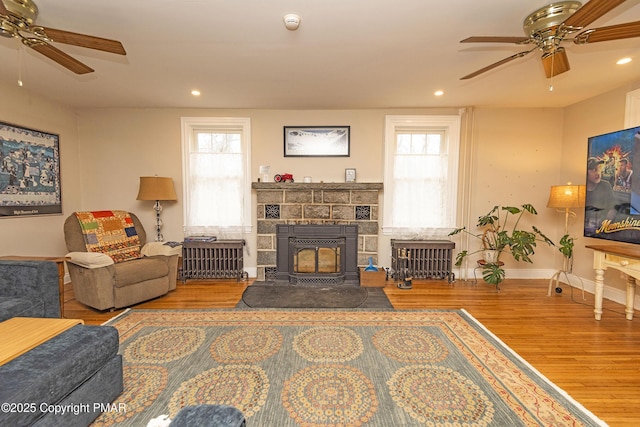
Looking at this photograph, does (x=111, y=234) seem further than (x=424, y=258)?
No

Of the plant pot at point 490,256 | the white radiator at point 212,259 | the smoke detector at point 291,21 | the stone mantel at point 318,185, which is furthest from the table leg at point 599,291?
the white radiator at point 212,259

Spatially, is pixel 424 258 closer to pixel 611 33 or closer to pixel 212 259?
pixel 611 33

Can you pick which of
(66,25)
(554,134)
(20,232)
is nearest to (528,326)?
(554,134)

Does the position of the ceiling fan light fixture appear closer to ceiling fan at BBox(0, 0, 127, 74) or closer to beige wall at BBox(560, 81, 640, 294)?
beige wall at BBox(560, 81, 640, 294)

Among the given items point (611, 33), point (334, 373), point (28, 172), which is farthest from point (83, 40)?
point (611, 33)

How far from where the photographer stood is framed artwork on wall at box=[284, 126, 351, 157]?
400 centimetres

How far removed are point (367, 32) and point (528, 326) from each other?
306 cm

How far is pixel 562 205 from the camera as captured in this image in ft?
11.0

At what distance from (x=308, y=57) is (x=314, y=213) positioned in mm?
2101

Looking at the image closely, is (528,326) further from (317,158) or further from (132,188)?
(132,188)

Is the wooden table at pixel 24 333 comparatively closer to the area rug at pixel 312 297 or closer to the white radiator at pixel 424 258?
the area rug at pixel 312 297

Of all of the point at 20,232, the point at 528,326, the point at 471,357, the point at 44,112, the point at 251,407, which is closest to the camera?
the point at 251,407

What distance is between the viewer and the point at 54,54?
6.57 ft

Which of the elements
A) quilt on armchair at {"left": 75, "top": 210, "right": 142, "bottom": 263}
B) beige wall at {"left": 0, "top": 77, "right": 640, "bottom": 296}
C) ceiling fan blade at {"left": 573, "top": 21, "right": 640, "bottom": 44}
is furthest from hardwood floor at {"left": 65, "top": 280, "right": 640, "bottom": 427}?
ceiling fan blade at {"left": 573, "top": 21, "right": 640, "bottom": 44}
